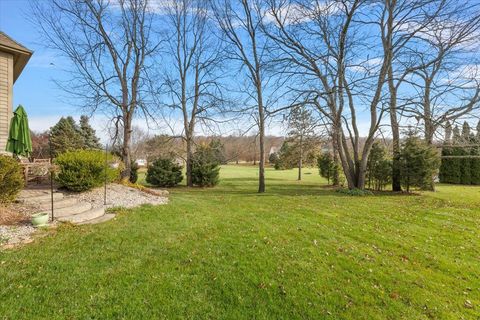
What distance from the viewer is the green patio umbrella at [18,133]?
23.6 ft

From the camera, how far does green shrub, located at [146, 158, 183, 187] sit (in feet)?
53.8

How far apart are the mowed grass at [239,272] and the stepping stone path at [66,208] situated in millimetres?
611

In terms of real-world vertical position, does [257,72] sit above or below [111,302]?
above

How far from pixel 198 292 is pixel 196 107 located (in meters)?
15.4

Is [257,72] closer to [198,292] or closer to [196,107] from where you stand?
[196,107]

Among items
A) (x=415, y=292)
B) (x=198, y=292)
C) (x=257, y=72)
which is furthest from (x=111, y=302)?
(x=257, y=72)

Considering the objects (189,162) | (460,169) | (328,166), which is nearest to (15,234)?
(189,162)

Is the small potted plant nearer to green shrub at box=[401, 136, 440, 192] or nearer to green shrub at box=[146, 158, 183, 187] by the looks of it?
green shrub at box=[146, 158, 183, 187]

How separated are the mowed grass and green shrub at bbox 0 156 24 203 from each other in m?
1.98

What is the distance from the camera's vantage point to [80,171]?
768cm

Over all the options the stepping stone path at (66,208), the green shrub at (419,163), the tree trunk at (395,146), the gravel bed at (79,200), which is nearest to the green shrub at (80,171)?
the gravel bed at (79,200)

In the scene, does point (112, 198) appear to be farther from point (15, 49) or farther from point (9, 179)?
point (15, 49)

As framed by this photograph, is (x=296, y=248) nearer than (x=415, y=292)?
No

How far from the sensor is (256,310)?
2924 mm
